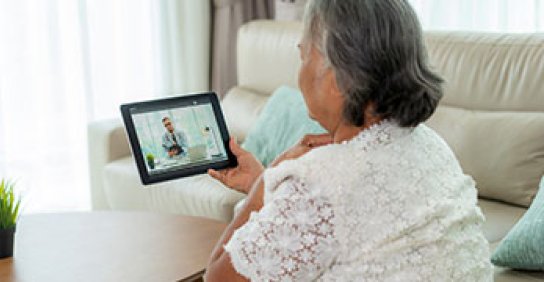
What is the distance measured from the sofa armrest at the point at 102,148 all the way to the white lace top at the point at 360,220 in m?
2.39

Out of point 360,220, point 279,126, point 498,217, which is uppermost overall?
point 360,220

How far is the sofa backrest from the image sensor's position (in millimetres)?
2729

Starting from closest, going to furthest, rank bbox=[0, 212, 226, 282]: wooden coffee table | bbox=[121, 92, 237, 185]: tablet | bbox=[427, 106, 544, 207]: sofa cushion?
bbox=[121, 92, 237, 185]: tablet → bbox=[0, 212, 226, 282]: wooden coffee table → bbox=[427, 106, 544, 207]: sofa cushion

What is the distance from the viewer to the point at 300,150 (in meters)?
1.41

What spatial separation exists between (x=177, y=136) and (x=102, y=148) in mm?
1673

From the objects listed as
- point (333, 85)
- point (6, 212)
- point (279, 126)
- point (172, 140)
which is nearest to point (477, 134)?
point (279, 126)

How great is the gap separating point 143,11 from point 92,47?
1.02ft

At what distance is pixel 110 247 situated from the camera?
7.32ft

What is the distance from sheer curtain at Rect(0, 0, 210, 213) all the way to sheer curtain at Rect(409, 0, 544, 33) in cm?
117

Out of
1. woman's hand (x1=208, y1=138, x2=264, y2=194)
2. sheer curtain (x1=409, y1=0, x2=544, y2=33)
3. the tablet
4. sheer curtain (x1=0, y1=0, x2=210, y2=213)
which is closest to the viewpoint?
woman's hand (x1=208, y1=138, x2=264, y2=194)

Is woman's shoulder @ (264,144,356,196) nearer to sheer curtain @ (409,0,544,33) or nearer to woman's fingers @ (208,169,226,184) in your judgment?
woman's fingers @ (208,169,226,184)

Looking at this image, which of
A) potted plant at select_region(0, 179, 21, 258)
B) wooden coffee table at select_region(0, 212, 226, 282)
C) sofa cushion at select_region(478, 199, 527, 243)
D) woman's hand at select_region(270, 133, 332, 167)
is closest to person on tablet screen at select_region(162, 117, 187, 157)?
wooden coffee table at select_region(0, 212, 226, 282)

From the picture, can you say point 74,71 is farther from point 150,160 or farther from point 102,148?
point 150,160

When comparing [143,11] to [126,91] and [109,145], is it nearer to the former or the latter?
[126,91]
